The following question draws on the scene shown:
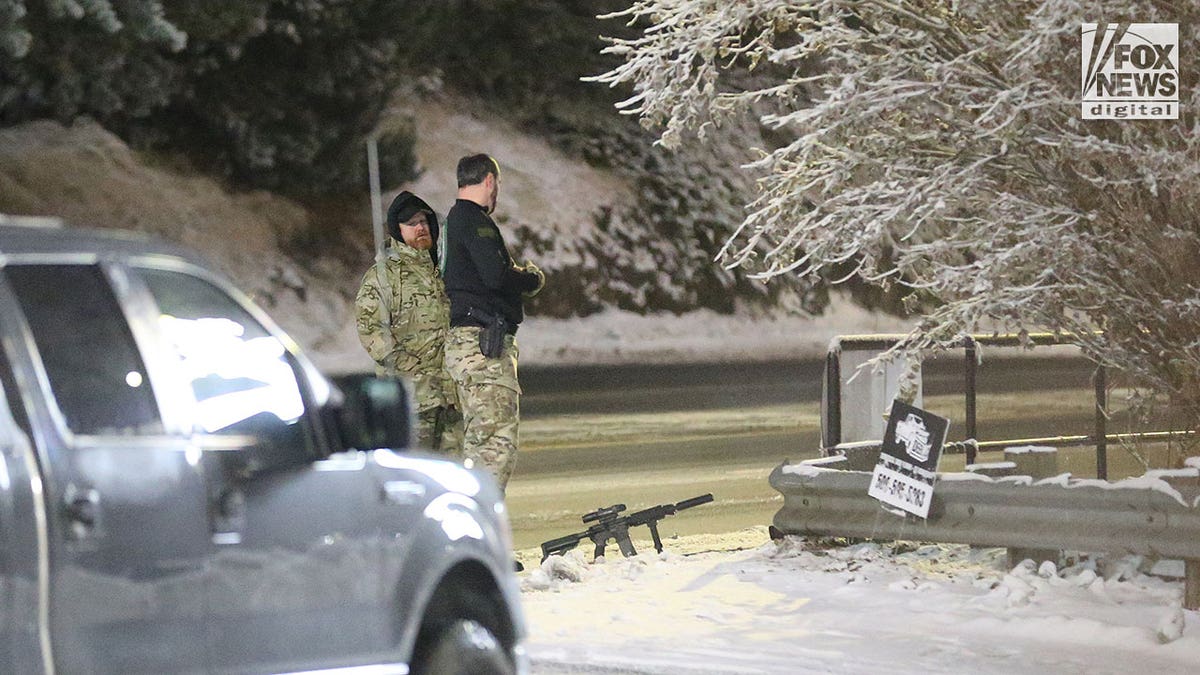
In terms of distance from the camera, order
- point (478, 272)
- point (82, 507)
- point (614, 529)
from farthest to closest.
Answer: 1. point (614, 529)
2. point (478, 272)
3. point (82, 507)

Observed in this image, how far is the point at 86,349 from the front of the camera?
3.91 meters

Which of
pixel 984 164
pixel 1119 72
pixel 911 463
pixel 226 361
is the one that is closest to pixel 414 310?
pixel 911 463

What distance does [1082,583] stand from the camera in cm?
906

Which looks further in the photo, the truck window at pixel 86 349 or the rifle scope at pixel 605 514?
the rifle scope at pixel 605 514

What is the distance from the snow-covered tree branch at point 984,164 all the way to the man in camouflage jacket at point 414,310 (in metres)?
1.30

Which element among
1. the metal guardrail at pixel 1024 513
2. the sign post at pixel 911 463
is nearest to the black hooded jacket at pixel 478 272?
the metal guardrail at pixel 1024 513

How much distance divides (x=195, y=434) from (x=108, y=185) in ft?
89.0

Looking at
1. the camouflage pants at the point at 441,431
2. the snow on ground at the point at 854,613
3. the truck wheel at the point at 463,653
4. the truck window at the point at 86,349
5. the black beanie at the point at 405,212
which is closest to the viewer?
the truck window at the point at 86,349

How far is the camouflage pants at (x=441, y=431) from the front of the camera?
408 inches

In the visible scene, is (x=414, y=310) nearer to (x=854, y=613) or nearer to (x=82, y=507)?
(x=854, y=613)

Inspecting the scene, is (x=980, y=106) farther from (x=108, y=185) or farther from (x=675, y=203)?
(x=675, y=203)

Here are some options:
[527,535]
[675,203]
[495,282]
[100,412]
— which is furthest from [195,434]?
[675,203]

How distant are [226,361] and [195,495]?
0.43 meters

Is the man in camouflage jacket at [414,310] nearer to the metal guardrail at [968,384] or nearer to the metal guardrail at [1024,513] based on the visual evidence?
the metal guardrail at [1024,513]
